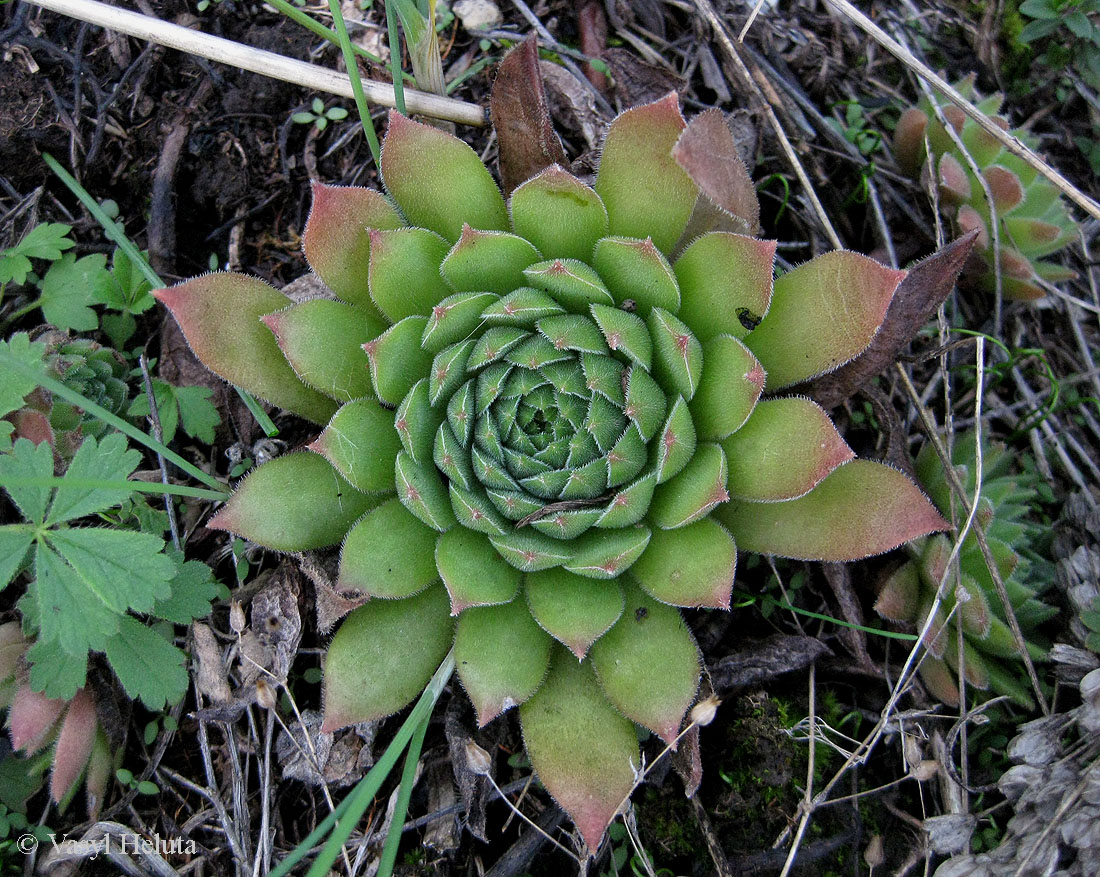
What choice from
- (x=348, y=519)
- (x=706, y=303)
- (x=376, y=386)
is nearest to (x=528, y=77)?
(x=706, y=303)

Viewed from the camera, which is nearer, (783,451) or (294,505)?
(783,451)

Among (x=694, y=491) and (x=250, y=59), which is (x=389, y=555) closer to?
(x=694, y=491)

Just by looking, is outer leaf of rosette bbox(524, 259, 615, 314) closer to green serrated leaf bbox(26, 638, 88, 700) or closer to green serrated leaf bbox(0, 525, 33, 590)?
green serrated leaf bbox(0, 525, 33, 590)

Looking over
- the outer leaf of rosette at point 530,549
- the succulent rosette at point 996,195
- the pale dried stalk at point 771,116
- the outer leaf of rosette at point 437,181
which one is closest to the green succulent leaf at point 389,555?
the outer leaf of rosette at point 530,549

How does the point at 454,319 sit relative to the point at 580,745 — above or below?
above

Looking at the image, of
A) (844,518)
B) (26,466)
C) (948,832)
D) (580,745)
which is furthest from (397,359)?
(948,832)

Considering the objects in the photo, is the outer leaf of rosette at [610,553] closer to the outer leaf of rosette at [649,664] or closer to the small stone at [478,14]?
the outer leaf of rosette at [649,664]

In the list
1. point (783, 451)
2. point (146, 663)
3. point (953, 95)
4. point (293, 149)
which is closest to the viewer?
point (783, 451)

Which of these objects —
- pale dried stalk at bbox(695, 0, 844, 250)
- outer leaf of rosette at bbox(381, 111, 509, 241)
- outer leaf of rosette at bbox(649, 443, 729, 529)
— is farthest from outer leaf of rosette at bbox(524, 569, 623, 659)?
pale dried stalk at bbox(695, 0, 844, 250)
